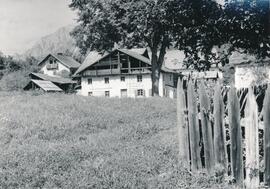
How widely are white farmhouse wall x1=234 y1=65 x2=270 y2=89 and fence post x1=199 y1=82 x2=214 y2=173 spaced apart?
2051 centimetres

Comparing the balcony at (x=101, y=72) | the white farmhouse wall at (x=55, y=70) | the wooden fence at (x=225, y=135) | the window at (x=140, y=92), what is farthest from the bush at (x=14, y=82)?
the wooden fence at (x=225, y=135)

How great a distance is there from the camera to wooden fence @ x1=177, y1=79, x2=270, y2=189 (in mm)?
5914

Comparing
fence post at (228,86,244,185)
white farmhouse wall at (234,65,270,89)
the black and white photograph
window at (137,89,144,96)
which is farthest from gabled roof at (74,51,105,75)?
fence post at (228,86,244,185)

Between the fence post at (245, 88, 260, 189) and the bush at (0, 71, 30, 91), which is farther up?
the bush at (0, 71, 30, 91)

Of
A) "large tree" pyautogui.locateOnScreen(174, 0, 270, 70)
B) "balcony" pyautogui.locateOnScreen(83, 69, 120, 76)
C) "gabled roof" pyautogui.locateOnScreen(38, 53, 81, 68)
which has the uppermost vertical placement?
"gabled roof" pyautogui.locateOnScreen(38, 53, 81, 68)

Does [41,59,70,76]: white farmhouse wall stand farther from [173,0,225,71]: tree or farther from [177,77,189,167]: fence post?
[177,77,189,167]: fence post

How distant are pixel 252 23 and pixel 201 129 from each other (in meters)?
3.85

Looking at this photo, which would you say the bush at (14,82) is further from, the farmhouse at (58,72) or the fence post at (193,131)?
the fence post at (193,131)

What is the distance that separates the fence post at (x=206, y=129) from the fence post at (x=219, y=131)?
233 mm

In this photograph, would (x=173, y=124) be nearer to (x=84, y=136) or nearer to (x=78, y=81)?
(x=84, y=136)

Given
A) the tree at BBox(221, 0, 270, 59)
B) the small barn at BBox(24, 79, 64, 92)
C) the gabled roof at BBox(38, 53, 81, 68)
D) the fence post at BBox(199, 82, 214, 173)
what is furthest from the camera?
the gabled roof at BBox(38, 53, 81, 68)

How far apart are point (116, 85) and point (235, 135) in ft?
174

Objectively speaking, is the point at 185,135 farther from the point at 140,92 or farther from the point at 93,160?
the point at 140,92

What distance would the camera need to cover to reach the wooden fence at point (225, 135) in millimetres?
5914
